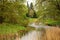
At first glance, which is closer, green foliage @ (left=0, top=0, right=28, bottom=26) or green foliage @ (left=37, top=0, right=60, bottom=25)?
green foliage @ (left=0, top=0, right=28, bottom=26)

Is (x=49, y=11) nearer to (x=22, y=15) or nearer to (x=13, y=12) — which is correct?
(x=22, y=15)

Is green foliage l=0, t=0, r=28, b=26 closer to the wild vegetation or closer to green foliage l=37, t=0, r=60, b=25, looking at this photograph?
the wild vegetation

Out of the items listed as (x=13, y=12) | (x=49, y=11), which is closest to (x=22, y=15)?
(x=13, y=12)

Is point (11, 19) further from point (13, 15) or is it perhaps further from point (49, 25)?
point (49, 25)

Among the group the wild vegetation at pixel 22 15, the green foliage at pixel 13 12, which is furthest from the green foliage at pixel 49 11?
the green foliage at pixel 13 12

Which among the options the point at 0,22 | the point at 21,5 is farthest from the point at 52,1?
the point at 0,22

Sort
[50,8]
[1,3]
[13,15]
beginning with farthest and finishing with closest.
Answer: [50,8] < [13,15] < [1,3]

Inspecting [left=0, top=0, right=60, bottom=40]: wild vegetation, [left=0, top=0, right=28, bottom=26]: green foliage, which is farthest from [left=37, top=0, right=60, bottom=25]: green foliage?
[left=0, top=0, right=28, bottom=26]: green foliage

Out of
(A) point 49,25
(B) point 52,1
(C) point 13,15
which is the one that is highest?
(B) point 52,1

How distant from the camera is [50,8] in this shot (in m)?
4.89

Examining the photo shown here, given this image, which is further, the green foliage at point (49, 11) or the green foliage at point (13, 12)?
the green foliage at point (49, 11)

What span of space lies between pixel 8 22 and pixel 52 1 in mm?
1389

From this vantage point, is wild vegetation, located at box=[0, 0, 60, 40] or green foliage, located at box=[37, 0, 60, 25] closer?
wild vegetation, located at box=[0, 0, 60, 40]

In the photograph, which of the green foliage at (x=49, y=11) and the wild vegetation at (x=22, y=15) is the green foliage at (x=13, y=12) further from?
the green foliage at (x=49, y=11)
